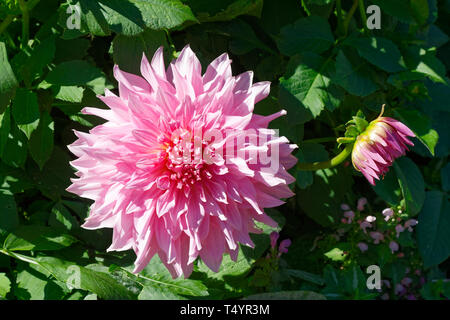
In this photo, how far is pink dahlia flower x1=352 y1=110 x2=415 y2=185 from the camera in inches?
39.4

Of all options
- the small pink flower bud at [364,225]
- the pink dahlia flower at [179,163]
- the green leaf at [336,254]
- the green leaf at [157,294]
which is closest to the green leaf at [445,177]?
the small pink flower bud at [364,225]

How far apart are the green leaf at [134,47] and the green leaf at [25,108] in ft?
0.66

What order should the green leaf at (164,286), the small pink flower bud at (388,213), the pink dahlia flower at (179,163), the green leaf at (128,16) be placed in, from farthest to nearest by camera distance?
the small pink flower bud at (388,213) < the green leaf at (164,286) < the green leaf at (128,16) < the pink dahlia flower at (179,163)

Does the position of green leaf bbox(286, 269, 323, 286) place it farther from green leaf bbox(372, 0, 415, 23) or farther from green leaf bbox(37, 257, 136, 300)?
green leaf bbox(372, 0, 415, 23)

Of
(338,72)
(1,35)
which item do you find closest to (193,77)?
(338,72)

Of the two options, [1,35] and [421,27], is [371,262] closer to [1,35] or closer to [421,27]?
[421,27]

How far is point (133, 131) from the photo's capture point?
3.07 feet

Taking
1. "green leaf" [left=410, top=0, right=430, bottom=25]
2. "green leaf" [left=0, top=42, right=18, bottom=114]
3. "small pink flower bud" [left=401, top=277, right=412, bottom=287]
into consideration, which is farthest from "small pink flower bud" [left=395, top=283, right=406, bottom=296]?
"green leaf" [left=0, top=42, right=18, bottom=114]

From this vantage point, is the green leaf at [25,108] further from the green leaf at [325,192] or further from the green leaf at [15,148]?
the green leaf at [325,192]

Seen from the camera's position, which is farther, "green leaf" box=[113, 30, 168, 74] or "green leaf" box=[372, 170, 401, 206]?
"green leaf" box=[372, 170, 401, 206]

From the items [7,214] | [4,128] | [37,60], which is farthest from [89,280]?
[37,60]

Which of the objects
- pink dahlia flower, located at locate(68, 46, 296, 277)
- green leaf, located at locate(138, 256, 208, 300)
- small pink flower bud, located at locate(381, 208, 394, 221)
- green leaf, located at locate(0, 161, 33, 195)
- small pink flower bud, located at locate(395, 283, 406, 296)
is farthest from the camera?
small pink flower bud, located at locate(395, 283, 406, 296)

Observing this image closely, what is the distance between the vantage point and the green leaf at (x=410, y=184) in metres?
1.31

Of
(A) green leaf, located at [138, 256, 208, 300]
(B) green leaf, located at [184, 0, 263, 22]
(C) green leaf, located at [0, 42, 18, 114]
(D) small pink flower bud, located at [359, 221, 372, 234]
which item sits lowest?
(A) green leaf, located at [138, 256, 208, 300]
